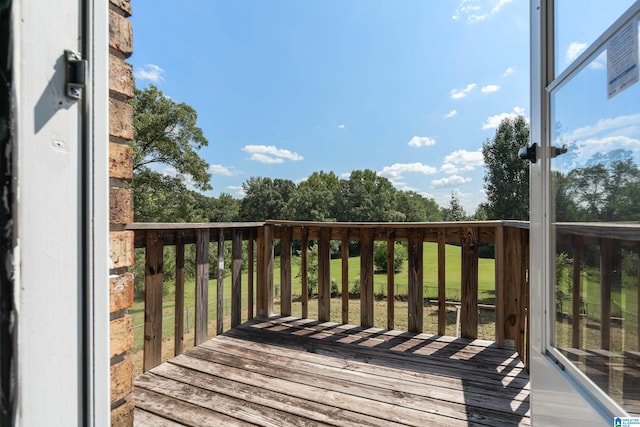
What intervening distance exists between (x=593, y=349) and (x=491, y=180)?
1718cm

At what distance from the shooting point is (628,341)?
0.69 m

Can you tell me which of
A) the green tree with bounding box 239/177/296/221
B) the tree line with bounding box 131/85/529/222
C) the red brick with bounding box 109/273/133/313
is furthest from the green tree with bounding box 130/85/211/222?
the green tree with bounding box 239/177/296/221

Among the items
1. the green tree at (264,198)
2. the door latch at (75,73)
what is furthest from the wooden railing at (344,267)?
the green tree at (264,198)

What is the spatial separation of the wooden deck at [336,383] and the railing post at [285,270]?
0.50m

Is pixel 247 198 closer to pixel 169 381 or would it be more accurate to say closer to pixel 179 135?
pixel 179 135

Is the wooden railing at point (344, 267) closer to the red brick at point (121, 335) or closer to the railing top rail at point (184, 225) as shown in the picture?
the railing top rail at point (184, 225)

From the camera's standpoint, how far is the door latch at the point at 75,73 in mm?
591

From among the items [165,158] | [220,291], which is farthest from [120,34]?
[165,158]

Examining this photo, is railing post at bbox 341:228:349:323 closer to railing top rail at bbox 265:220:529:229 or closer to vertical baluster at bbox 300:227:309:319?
railing top rail at bbox 265:220:529:229

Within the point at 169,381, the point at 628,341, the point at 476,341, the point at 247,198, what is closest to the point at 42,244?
the point at 628,341

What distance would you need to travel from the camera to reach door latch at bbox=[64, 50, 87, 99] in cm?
59

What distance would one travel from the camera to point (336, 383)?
1.79 metres

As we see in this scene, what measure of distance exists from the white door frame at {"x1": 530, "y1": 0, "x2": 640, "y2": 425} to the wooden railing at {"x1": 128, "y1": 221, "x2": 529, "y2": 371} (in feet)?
3.36

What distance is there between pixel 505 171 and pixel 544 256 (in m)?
17.0
